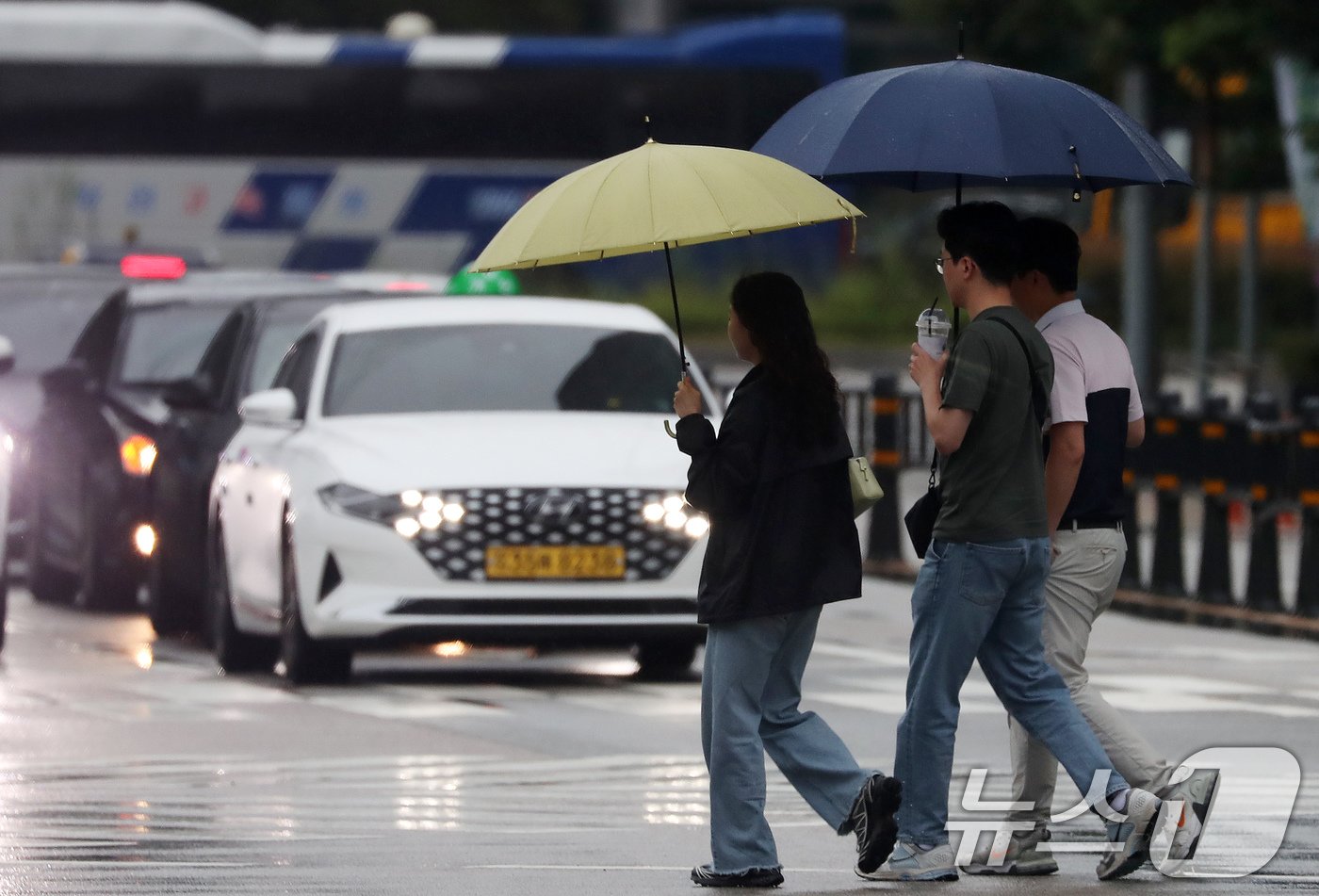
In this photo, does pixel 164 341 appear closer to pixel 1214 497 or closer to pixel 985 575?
pixel 1214 497

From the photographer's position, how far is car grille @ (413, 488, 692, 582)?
12.7m

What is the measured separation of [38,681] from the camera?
13.4m

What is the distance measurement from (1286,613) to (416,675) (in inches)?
209

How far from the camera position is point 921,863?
7855 mm

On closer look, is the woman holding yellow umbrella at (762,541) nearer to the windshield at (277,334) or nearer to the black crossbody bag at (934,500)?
the black crossbody bag at (934,500)

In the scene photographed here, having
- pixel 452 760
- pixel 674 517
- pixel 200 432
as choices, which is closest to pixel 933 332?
pixel 452 760

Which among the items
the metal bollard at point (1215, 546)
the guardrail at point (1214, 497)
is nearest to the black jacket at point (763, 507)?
the guardrail at point (1214, 497)

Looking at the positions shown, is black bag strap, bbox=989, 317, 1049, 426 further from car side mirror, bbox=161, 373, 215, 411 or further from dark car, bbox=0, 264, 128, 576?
dark car, bbox=0, 264, 128, 576

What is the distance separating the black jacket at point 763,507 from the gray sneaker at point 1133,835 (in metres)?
0.83

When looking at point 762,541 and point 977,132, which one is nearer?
point 762,541

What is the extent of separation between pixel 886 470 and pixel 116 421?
19.6 feet

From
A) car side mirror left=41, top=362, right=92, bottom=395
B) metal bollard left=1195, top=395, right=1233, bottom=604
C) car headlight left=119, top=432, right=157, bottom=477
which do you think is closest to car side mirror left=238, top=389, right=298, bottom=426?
car headlight left=119, top=432, right=157, bottom=477

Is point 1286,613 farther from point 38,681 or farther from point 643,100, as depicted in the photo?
point 643,100

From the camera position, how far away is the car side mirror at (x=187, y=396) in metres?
14.9
